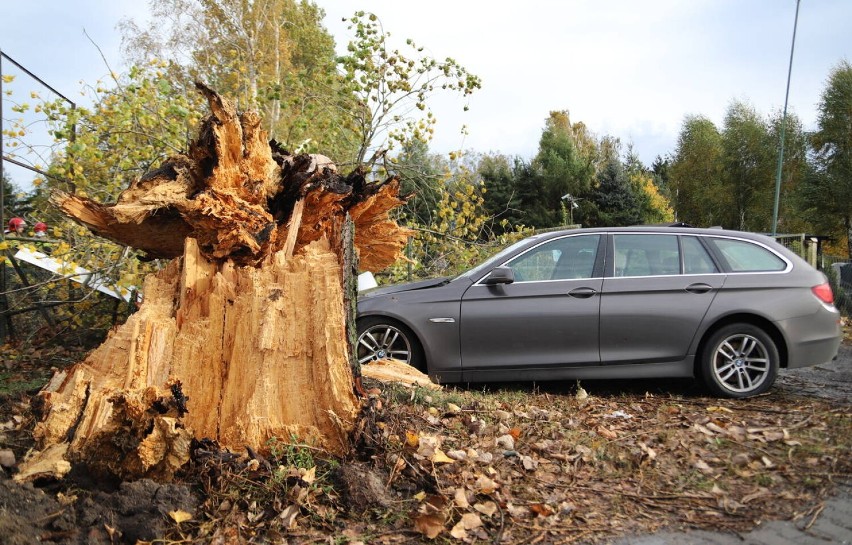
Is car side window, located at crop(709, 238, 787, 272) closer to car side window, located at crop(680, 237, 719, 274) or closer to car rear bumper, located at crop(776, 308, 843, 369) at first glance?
car side window, located at crop(680, 237, 719, 274)

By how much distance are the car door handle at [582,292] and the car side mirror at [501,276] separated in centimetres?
55

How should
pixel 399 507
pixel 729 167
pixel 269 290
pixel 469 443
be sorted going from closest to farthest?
1. pixel 399 507
2. pixel 269 290
3. pixel 469 443
4. pixel 729 167

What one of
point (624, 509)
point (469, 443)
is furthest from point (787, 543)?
point (469, 443)

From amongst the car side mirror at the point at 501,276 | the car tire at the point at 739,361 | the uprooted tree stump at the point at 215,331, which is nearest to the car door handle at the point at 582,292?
the car side mirror at the point at 501,276

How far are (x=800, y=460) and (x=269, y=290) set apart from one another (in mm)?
3313

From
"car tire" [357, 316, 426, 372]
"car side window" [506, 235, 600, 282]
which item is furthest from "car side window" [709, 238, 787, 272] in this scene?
"car tire" [357, 316, 426, 372]

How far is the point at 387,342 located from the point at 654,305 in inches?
94.8

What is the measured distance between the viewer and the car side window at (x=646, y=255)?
613 centimetres

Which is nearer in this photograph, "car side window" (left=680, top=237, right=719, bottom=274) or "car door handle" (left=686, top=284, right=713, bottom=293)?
"car door handle" (left=686, top=284, right=713, bottom=293)

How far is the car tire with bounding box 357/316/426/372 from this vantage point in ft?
19.6

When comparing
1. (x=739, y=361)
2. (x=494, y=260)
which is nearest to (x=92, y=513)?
(x=494, y=260)

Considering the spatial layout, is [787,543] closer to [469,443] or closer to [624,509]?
[624,509]

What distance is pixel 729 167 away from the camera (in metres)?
43.6

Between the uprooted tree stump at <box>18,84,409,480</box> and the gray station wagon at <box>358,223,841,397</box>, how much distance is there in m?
1.93
